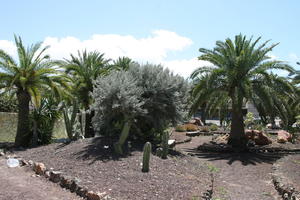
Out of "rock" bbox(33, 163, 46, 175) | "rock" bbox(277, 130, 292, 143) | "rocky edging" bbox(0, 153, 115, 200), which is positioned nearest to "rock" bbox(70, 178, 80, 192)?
"rocky edging" bbox(0, 153, 115, 200)

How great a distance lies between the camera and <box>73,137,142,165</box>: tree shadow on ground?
354 inches

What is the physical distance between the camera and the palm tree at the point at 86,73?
16375mm

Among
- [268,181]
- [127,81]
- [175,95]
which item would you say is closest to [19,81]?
[127,81]

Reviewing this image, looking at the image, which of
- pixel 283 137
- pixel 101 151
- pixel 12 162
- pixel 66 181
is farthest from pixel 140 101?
pixel 283 137

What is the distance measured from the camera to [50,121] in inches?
A: 559

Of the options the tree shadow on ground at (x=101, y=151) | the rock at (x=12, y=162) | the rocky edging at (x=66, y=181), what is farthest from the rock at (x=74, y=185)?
the rock at (x=12, y=162)

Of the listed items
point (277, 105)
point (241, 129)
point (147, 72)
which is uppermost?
point (147, 72)

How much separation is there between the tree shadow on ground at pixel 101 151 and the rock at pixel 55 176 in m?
0.95

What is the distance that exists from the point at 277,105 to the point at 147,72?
265 inches

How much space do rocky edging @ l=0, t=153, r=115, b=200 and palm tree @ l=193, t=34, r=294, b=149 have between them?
8047 millimetres

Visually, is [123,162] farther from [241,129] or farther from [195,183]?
[241,129]

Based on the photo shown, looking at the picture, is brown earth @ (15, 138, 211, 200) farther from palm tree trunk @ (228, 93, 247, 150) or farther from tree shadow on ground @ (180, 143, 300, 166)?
palm tree trunk @ (228, 93, 247, 150)

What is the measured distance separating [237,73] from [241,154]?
11.4 ft

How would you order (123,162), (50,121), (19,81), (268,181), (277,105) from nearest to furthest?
1. (123,162)
2. (268,181)
3. (19,81)
4. (50,121)
5. (277,105)
